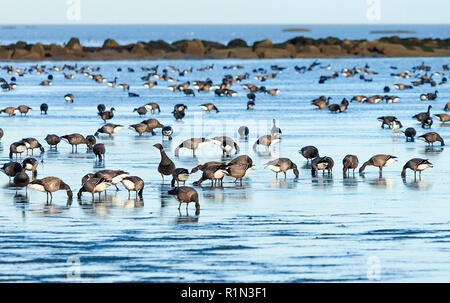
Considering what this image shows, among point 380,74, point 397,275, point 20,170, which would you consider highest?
point 380,74

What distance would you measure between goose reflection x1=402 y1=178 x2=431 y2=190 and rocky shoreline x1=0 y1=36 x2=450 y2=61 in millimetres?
95660

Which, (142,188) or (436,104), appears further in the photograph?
(436,104)

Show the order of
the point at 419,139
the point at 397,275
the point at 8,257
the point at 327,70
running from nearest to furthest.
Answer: the point at 397,275 → the point at 8,257 → the point at 419,139 → the point at 327,70

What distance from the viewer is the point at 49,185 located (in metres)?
18.3

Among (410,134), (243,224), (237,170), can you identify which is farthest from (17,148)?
(410,134)

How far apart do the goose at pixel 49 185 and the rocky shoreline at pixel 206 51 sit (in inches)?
3801

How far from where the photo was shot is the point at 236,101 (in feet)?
167

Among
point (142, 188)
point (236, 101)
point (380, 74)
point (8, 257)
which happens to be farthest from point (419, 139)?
point (380, 74)

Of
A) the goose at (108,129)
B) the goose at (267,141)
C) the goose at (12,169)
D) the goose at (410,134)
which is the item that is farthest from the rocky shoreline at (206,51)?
the goose at (12,169)

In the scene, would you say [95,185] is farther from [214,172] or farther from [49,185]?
[214,172]

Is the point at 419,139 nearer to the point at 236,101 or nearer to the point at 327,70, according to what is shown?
the point at 236,101

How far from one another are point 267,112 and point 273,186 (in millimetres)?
22154

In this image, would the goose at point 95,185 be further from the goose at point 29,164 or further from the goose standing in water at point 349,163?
the goose standing in water at point 349,163

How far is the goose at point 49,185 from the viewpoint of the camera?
1825 centimetres
